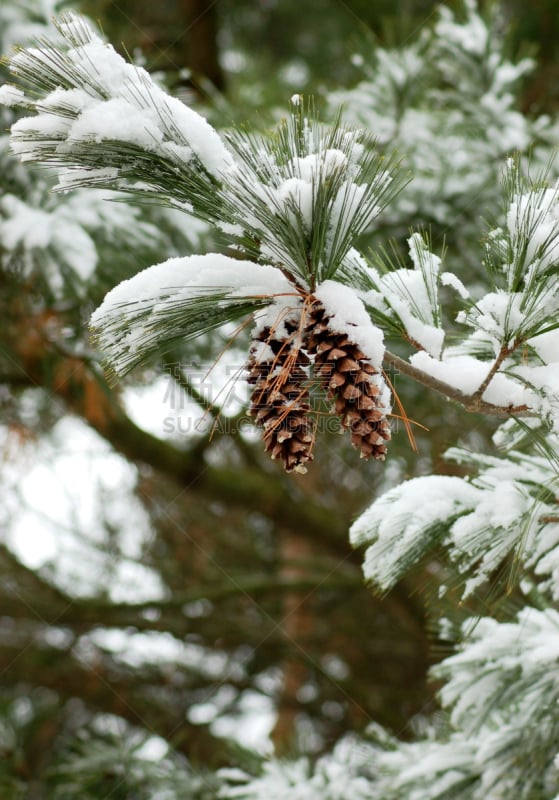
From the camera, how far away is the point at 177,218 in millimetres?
2273

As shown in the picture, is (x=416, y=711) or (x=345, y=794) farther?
(x=416, y=711)

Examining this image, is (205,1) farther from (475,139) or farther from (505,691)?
(505,691)

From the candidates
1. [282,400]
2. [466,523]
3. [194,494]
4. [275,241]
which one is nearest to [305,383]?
[282,400]

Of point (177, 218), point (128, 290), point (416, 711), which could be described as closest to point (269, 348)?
point (128, 290)

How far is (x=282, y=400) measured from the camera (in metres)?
0.99

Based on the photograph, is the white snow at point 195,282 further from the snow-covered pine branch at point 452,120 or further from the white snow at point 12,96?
the snow-covered pine branch at point 452,120

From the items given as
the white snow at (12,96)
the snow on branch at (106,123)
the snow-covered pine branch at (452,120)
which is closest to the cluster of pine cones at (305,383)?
the snow on branch at (106,123)

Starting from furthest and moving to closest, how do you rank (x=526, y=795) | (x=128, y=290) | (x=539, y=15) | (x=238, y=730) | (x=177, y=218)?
1. (x=238, y=730)
2. (x=539, y=15)
3. (x=177, y=218)
4. (x=526, y=795)
5. (x=128, y=290)

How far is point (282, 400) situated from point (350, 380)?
0.10 metres

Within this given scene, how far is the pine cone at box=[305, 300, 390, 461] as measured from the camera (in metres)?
0.95

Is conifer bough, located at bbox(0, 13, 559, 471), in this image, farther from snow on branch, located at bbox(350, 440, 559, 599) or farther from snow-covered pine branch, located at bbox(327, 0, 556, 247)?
snow-covered pine branch, located at bbox(327, 0, 556, 247)

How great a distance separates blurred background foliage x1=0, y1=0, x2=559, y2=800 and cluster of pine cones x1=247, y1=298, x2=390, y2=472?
486mm

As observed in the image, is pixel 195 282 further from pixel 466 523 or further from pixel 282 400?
pixel 466 523

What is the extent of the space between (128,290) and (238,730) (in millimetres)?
3823
